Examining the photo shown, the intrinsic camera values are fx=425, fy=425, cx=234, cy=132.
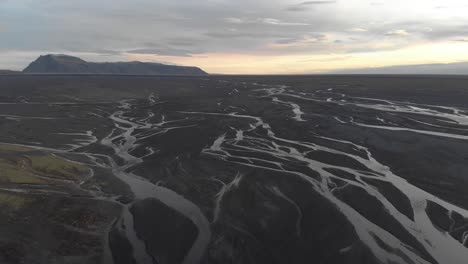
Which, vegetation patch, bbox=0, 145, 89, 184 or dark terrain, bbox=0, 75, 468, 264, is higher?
vegetation patch, bbox=0, 145, 89, 184

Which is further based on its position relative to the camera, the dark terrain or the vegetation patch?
the vegetation patch

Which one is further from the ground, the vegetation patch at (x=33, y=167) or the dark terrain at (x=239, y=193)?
the vegetation patch at (x=33, y=167)

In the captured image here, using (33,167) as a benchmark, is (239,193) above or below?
below

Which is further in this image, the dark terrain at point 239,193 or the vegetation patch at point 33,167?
the vegetation patch at point 33,167

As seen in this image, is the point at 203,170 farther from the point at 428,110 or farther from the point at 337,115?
the point at 428,110

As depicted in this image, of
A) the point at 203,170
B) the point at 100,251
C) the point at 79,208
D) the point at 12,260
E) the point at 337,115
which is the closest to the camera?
the point at 12,260

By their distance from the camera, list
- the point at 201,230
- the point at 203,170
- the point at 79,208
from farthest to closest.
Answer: the point at 203,170, the point at 79,208, the point at 201,230

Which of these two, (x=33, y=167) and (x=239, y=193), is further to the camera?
(x=33, y=167)

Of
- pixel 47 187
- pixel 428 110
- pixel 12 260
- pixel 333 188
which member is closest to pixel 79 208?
pixel 47 187
